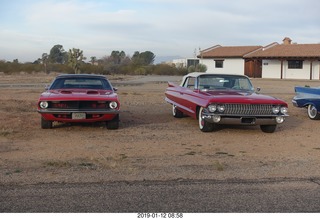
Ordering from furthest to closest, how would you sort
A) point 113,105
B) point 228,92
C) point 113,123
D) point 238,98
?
point 228,92 < point 113,123 < point 113,105 < point 238,98

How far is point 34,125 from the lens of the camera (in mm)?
10242

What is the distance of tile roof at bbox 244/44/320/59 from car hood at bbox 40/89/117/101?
36.7 meters

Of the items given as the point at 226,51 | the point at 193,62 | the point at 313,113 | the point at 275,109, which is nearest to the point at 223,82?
the point at 275,109

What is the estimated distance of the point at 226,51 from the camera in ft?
174

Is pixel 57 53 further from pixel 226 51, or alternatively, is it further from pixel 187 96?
pixel 187 96

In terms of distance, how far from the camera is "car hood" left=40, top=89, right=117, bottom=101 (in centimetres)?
920

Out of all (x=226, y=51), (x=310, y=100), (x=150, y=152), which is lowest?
(x=150, y=152)

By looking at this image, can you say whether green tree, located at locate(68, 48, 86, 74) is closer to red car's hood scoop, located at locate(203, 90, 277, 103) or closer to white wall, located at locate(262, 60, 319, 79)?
white wall, located at locate(262, 60, 319, 79)

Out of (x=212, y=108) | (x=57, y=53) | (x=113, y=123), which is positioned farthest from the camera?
(x=57, y=53)

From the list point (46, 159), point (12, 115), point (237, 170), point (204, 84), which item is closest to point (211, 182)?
point (237, 170)

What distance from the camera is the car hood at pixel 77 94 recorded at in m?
9.20

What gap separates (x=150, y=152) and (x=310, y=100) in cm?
675

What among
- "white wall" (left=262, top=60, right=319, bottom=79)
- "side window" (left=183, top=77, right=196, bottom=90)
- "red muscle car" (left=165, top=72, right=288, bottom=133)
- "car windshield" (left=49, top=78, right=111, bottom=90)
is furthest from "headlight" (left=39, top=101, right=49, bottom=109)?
"white wall" (left=262, top=60, right=319, bottom=79)

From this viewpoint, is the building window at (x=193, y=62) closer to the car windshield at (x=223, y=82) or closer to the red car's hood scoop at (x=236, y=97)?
the car windshield at (x=223, y=82)
